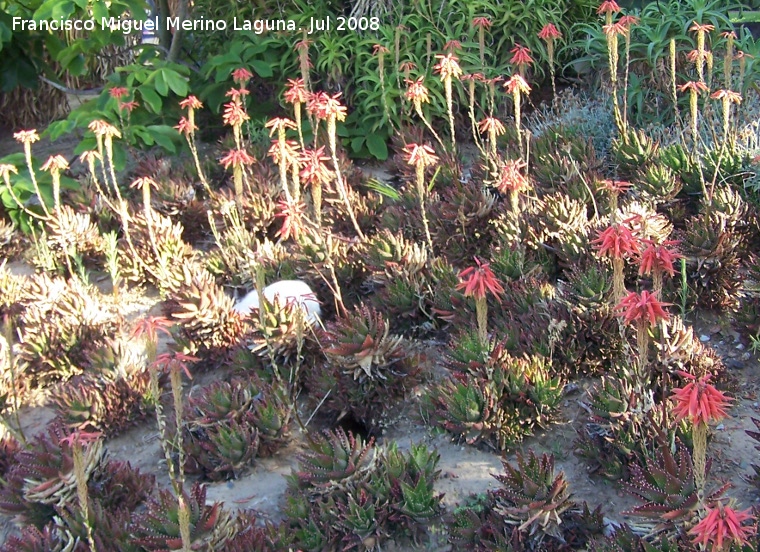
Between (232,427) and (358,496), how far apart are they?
2.56 feet

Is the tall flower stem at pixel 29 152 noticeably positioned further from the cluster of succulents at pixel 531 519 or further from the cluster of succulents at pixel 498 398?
the cluster of succulents at pixel 531 519

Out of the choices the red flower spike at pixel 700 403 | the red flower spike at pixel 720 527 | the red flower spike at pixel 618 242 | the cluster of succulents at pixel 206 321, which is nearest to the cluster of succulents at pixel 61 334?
the cluster of succulents at pixel 206 321

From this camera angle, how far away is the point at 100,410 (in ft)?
12.9

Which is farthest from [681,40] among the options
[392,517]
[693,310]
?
[392,517]

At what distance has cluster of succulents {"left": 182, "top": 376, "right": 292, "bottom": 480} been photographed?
11.5 ft

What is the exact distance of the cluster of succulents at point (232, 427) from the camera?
3506 millimetres

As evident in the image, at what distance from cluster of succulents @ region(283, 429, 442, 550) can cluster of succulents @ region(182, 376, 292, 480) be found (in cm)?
38

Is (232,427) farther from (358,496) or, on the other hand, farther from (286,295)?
(286,295)

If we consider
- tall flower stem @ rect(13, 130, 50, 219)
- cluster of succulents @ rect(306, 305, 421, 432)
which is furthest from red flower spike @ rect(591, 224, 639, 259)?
tall flower stem @ rect(13, 130, 50, 219)

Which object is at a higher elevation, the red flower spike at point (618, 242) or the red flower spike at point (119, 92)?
the red flower spike at point (119, 92)

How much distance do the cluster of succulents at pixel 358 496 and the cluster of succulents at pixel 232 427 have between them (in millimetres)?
377

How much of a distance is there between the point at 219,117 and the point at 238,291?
273 centimetres

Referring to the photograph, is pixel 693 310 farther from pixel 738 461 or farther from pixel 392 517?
pixel 392 517

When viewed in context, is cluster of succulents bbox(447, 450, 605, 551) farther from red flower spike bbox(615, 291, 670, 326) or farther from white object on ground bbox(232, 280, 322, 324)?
white object on ground bbox(232, 280, 322, 324)
